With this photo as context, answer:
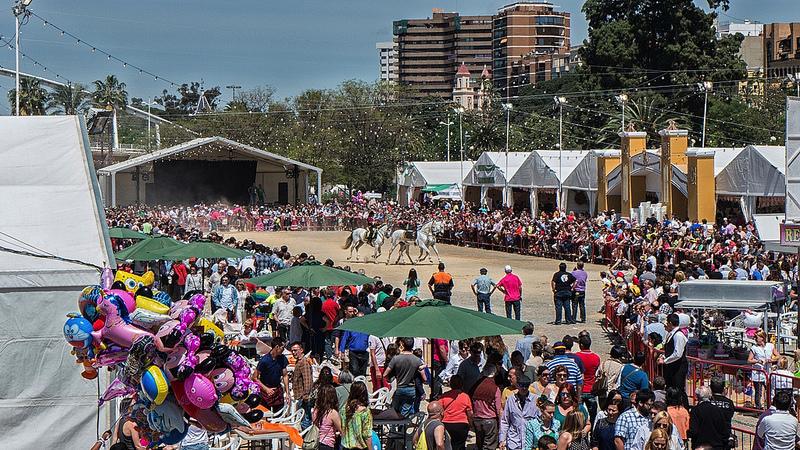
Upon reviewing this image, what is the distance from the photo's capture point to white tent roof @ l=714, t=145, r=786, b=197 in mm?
36531

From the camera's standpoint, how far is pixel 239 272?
24.1m

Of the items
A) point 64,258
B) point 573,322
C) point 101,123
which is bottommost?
point 573,322

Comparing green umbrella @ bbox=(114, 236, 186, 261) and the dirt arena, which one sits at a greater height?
green umbrella @ bbox=(114, 236, 186, 261)

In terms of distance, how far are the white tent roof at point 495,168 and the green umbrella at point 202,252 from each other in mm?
35849

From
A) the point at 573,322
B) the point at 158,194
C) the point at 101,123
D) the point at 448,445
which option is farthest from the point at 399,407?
the point at 158,194

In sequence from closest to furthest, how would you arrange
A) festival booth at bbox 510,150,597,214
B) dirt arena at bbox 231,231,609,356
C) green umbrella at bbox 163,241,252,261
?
green umbrella at bbox 163,241,252,261, dirt arena at bbox 231,231,609,356, festival booth at bbox 510,150,597,214

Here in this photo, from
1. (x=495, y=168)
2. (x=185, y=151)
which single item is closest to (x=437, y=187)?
(x=495, y=168)

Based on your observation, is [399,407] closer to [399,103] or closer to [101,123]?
[101,123]

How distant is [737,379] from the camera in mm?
14953

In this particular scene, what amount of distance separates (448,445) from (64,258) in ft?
13.8

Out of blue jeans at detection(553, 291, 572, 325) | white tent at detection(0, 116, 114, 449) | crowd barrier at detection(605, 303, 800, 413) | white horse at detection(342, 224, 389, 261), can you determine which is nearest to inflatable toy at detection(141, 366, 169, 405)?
white tent at detection(0, 116, 114, 449)

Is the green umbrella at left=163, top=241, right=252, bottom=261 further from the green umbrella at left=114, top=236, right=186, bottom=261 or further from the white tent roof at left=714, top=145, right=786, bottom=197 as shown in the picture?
the white tent roof at left=714, top=145, right=786, bottom=197

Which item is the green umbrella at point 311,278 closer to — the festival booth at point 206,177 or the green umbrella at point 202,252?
the green umbrella at point 202,252

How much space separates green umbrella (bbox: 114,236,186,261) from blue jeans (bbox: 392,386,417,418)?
9.63 m
